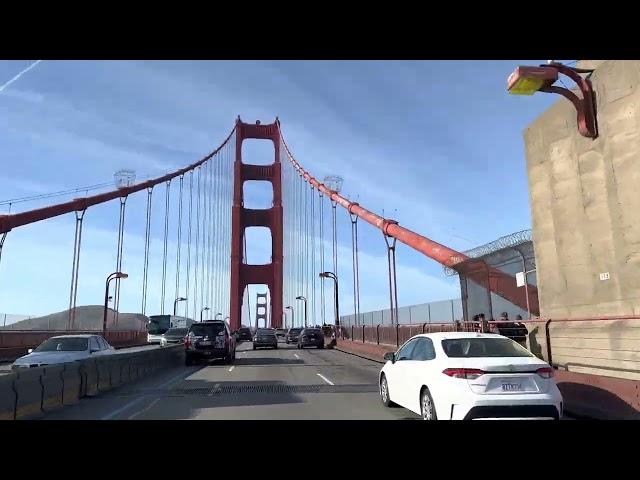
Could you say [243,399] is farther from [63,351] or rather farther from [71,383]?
[63,351]

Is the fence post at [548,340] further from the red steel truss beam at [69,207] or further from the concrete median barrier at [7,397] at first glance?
the red steel truss beam at [69,207]

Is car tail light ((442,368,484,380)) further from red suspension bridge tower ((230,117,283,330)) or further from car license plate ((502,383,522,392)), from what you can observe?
red suspension bridge tower ((230,117,283,330))

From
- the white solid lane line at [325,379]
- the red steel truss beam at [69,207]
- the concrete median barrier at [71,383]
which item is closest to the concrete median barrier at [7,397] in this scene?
the concrete median barrier at [71,383]

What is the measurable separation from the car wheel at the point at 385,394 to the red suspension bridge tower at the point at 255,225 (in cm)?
6595

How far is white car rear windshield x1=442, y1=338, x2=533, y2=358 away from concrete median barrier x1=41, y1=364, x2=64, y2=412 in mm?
7011

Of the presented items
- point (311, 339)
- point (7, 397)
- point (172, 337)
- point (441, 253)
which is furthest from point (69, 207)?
point (7, 397)

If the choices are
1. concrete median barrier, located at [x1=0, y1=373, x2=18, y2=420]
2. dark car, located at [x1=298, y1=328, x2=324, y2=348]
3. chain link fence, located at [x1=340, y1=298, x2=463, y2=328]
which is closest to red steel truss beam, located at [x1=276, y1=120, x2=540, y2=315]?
chain link fence, located at [x1=340, y1=298, x2=463, y2=328]

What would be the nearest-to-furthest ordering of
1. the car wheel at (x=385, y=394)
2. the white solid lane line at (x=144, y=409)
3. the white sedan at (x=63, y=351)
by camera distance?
the white solid lane line at (x=144, y=409), the car wheel at (x=385, y=394), the white sedan at (x=63, y=351)

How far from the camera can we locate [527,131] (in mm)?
13812

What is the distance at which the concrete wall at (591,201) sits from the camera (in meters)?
9.95
